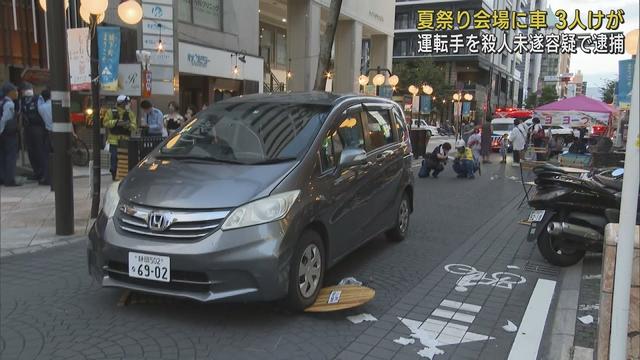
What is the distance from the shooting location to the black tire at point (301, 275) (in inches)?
166

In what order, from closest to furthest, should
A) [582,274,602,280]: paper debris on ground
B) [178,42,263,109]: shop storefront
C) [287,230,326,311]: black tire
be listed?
1. [287,230,326,311]: black tire
2. [582,274,602,280]: paper debris on ground
3. [178,42,263,109]: shop storefront

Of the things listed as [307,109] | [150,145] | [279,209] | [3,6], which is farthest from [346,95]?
[3,6]

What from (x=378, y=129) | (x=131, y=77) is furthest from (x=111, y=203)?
(x=131, y=77)

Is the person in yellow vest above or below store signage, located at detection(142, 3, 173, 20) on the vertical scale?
below

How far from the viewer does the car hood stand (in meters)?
4.06

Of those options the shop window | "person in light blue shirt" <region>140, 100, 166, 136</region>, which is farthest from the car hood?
the shop window

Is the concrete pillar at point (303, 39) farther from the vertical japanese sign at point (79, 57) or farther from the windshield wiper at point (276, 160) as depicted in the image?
the windshield wiper at point (276, 160)

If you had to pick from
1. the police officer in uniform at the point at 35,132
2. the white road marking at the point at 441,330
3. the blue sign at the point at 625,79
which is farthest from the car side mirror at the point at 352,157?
the blue sign at the point at 625,79

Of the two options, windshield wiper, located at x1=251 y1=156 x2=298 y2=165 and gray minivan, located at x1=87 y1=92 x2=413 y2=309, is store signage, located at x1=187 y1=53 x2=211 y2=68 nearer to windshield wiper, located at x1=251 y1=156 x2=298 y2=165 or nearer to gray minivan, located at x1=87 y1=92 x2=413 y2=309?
gray minivan, located at x1=87 y1=92 x2=413 y2=309

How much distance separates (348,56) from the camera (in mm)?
28562

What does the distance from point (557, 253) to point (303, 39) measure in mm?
19684

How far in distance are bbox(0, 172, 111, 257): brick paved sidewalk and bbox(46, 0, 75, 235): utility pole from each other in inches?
12.6

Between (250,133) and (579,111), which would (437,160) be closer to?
(579,111)

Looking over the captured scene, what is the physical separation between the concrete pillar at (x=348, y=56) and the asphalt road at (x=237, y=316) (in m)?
22.5
